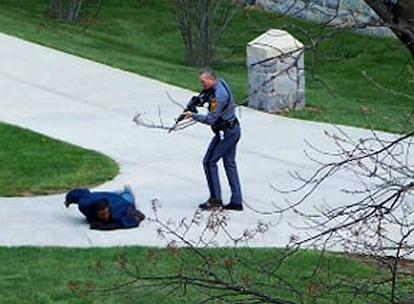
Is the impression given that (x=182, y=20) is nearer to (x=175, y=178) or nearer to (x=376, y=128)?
(x=376, y=128)

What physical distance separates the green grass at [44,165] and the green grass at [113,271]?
8.37ft

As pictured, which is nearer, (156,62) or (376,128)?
(376,128)

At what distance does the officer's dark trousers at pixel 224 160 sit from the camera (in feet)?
36.5

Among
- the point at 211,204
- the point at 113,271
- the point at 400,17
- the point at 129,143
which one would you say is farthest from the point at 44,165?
the point at 400,17

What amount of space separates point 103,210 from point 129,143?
4348 mm

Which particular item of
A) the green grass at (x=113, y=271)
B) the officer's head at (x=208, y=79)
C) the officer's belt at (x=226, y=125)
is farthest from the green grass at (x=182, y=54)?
the green grass at (x=113, y=271)

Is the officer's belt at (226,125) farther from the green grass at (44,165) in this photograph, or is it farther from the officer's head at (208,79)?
the green grass at (44,165)

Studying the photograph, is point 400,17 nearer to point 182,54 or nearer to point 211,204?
point 211,204

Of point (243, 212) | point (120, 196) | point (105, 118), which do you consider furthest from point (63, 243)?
point (105, 118)

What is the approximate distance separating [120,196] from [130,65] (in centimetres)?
1027

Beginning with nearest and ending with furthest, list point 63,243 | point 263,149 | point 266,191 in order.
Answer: point 63,243 < point 266,191 < point 263,149

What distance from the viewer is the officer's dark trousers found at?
36.5 feet

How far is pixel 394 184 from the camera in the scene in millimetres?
3799

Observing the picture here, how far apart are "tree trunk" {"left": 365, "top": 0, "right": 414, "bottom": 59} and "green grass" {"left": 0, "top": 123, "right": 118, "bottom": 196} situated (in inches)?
355
